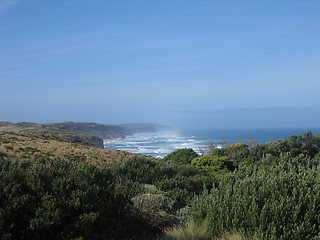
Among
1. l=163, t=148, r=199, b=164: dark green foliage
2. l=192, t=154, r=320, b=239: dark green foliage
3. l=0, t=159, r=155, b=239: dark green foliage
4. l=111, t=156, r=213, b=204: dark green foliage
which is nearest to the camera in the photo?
l=0, t=159, r=155, b=239: dark green foliage

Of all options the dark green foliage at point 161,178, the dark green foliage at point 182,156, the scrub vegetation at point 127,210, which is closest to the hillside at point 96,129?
the dark green foliage at point 182,156

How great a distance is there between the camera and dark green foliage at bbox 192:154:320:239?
15.1 feet

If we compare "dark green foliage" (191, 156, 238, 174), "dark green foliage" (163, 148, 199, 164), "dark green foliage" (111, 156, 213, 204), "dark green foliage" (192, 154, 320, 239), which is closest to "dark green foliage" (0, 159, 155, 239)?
"dark green foliage" (192, 154, 320, 239)

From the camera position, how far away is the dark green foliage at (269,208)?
4.61 meters

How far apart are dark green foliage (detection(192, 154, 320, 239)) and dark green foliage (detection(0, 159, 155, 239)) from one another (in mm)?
1414

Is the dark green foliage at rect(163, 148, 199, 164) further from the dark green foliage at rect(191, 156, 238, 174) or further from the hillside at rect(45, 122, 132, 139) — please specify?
the hillside at rect(45, 122, 132, 139)

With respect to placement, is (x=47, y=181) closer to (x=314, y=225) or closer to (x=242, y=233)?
(x=242, y=233)

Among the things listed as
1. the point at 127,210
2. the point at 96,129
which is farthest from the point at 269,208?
the point at 96,129

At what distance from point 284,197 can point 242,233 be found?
923mm

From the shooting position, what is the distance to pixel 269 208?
4.95 metres

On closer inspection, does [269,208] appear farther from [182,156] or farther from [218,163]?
[182,156]

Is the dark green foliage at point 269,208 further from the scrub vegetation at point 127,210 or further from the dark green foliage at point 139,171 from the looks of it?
the dark green foliage at point 139,171

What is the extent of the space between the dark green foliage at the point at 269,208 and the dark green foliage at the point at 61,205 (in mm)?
1414

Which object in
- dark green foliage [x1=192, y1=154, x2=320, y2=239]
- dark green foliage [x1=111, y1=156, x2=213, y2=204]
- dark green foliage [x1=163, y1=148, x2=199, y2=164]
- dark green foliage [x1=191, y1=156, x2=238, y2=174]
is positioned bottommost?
dark green foliage [x1=163, y1=148, x2=199, y2=164]
